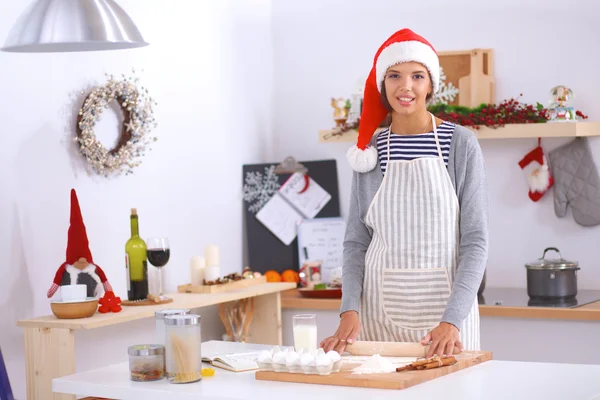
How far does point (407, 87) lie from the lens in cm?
237

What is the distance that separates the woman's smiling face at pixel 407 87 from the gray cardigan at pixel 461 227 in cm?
14

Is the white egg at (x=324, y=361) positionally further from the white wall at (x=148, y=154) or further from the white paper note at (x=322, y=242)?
the white paper note at (x=322, y=242)

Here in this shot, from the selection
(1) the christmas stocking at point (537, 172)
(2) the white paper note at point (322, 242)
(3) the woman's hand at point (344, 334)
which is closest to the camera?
(3) the woman's hand at point (344, 334)

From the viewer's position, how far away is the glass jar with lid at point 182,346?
189 cm

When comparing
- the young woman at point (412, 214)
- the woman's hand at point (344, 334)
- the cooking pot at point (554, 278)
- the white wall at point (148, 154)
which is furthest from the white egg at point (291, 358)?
the cooking pot at point (554, 278)

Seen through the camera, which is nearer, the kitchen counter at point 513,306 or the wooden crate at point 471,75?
the kitchen counter at point 513,306

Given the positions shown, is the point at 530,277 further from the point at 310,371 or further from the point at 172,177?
the point at 310,371

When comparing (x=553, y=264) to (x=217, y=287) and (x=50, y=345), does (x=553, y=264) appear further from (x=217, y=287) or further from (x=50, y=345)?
(x=50, y=345)

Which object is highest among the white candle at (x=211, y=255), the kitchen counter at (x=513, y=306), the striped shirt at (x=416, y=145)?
the striped shirt at (x=416, y=145)

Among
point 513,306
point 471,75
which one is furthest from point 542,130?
point 513,306

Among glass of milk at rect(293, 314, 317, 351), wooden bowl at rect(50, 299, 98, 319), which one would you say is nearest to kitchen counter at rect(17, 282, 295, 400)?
wooden bowl at rect(50, 299, 98, 319)

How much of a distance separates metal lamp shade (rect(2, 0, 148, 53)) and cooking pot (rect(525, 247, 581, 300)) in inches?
86.1

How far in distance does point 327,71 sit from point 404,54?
2.25m

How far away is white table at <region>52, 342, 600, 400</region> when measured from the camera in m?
1.73
